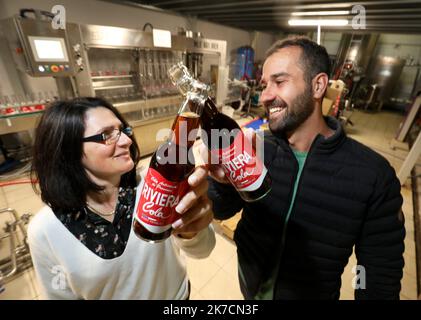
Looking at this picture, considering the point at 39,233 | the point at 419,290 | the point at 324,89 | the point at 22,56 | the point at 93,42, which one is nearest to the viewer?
the point at 39,233

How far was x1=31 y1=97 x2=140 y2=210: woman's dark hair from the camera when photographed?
81 cm

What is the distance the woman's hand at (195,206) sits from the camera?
1.73ft

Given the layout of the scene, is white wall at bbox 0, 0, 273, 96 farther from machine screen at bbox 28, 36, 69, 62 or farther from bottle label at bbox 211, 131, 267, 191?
bottle label at bbox 211, 131, 267, 191

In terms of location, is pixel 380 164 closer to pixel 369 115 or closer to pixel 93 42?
pixel 93 42

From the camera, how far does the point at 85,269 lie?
773 millimetres

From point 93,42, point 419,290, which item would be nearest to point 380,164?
point 419,290

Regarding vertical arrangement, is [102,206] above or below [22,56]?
below

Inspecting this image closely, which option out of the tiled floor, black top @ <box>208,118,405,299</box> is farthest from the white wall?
black top @ <box>208,118,405,299</box>

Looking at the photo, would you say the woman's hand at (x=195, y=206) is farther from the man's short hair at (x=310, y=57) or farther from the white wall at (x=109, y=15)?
the white wall at (x=109, y=15)

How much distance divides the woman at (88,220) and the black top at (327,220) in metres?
0.35

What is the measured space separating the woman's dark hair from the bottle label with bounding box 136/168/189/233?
19.4 inches

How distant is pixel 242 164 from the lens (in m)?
0.58

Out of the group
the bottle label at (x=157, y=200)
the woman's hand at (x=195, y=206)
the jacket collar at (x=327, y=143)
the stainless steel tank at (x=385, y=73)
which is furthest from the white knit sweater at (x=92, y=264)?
the stainless steel tank at (x=385, y=73)

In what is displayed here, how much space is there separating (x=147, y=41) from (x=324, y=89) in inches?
103
